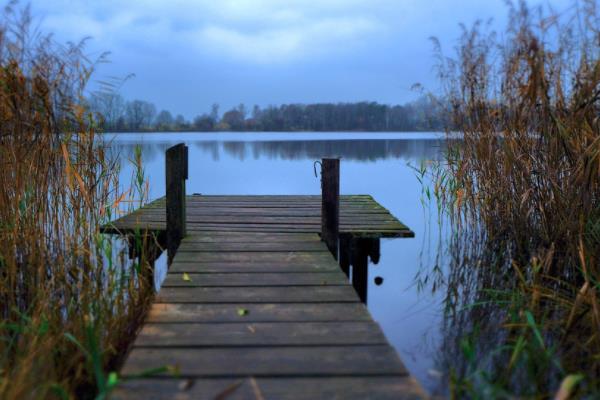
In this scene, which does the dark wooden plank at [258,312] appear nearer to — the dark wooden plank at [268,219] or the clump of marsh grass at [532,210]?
the clump of marsh grass at [532,210]

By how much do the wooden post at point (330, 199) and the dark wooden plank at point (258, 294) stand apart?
900mm

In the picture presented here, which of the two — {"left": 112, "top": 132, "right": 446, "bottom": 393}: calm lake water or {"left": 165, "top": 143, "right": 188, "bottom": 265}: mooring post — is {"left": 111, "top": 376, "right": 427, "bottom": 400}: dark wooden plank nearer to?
{"left": 112, "top": 132, "right": 446, "bottom": 393}: calm lake water

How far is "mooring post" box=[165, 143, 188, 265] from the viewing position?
3.26 metres

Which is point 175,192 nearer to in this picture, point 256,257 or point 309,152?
point 256,257

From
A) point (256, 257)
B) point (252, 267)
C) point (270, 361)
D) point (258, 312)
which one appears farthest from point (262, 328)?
point (256, 257)

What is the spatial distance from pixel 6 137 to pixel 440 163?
3775 mm

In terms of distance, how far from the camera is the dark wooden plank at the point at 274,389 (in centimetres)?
147

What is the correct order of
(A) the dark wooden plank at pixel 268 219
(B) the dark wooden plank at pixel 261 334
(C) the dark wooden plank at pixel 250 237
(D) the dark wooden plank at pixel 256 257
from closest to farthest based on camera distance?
(B) the dark wooden plank at pixel 261 334
(D) the dark wooden plank at pixel 256 257
(C) the dark wooden plank at pixel 250 237
(A) the dark wooden plank at pixel 268 219

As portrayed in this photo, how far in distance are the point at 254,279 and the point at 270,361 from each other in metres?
0.97

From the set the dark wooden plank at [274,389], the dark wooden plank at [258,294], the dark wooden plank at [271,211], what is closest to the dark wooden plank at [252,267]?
the dark wooden plank at [258,294]

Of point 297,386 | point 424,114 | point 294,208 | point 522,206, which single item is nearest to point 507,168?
point 522,206

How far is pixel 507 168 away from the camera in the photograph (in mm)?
3527

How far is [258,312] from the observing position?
2.18 m

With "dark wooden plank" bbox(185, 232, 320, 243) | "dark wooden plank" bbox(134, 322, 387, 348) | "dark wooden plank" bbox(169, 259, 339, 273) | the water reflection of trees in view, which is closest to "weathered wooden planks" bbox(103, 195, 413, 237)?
"dark wooden plank" bbox(185, 232, 320, 243)
